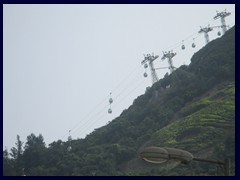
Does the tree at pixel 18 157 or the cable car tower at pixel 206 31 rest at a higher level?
the cable car tower at pixel 206 31

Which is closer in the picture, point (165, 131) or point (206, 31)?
point (165, 131)

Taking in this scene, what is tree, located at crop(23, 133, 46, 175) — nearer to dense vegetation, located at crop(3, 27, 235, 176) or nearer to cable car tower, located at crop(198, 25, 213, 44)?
dense vegetation, located at crop(3, 27, 235, 176)

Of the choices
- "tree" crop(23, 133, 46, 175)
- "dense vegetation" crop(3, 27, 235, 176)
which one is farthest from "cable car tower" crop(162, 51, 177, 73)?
"tree" crop(23, 133, 46, 175)

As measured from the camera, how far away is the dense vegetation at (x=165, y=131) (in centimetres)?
3266

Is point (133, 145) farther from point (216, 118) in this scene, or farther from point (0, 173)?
point (0, 173)

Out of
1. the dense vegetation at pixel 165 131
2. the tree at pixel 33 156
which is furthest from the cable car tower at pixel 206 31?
the tree at pixel 33 156

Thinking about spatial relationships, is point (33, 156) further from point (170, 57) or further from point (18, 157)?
point (170, 57)

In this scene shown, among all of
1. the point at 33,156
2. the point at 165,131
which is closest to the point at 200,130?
the point at 165,131

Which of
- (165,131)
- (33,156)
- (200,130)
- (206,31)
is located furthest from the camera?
(206,31)

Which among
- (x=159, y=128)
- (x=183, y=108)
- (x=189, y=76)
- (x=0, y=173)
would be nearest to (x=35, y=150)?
(x=159, y=128)

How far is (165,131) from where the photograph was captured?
37375 mm

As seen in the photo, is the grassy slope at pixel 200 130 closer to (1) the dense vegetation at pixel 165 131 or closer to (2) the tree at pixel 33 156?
(1) the dense vegetation at pixel 165 131

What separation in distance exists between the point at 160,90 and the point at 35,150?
51.9 ft

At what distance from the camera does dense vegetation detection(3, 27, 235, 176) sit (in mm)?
32656
